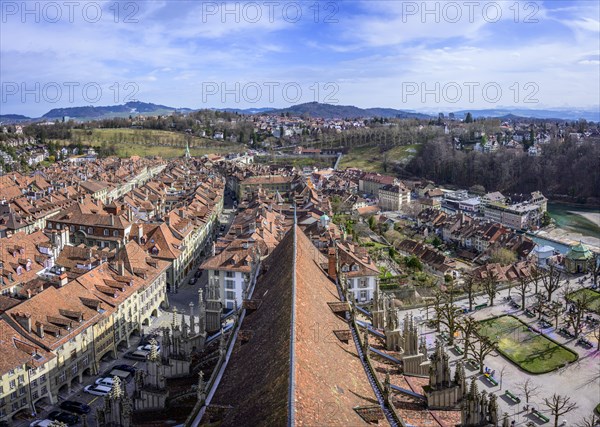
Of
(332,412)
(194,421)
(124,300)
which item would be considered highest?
(332,412)

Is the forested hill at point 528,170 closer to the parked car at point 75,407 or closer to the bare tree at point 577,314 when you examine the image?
the bare tree at point 577,314

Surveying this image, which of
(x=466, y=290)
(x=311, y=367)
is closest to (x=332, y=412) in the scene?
(x=311, y=367)

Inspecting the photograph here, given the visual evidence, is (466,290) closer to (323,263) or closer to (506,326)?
(506,326)

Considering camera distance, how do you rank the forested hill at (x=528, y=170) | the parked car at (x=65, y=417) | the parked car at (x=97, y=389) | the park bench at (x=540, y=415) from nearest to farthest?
the parked car at (x=65, y=417) < the park bench at (x=540, y=415) < the parked car at (x=97, y=389) < the forested hill at (x=528, y=170)

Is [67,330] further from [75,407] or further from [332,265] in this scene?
[332,265]

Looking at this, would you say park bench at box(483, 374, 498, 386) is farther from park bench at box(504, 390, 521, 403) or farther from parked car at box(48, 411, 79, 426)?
parked car at box(48, 411, 79, 426)

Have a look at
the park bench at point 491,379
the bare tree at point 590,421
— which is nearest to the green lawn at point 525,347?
the park bench at point 491,379

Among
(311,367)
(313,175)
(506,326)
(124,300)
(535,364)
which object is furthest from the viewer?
(313,175)
